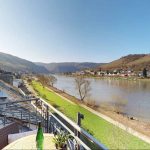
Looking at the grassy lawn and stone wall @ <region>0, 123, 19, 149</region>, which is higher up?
stone wall @ <region>0, 123, 19, 149</region>

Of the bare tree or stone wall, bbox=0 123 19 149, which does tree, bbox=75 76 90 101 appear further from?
stone wall, bbox=0 123 19 149

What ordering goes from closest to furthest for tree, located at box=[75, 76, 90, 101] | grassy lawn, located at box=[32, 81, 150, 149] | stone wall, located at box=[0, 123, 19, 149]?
grassy lawn, located at box=[32, 81, 150, 149] → stone wall, located at box=[0, 123, 19, 149] → tree, located at box=[75, 76, 90, 101]

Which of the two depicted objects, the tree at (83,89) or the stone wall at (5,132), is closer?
the stone wall at (5,132)

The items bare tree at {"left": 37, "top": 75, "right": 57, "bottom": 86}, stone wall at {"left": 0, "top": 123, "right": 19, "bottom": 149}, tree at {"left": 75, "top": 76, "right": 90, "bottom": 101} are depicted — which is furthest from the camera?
bare tree at {"left": 37, "top": 75, "right": 57, "bottom": 86}

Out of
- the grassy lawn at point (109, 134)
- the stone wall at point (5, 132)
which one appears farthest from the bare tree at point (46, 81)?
the stone wall at point (5, 132)

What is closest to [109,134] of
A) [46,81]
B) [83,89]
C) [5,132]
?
[5,132]

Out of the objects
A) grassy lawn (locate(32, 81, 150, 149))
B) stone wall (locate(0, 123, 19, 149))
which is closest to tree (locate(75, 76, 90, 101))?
grassy lawn (locate(32, 81, 150, 149))

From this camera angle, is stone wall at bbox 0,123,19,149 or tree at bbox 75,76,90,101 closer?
stone wall at bbox 0,123,19,149

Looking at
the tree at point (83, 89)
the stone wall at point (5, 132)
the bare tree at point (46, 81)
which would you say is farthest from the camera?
the bare tree at point (46, 81)

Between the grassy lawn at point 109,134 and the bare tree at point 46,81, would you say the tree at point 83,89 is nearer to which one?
the grassy lawn at point 109,134

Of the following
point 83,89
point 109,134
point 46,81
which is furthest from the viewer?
point 46,81

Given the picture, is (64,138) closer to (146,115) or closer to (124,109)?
(146,115)

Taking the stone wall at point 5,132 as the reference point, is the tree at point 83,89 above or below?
below

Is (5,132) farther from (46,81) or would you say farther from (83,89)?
(46,81)
